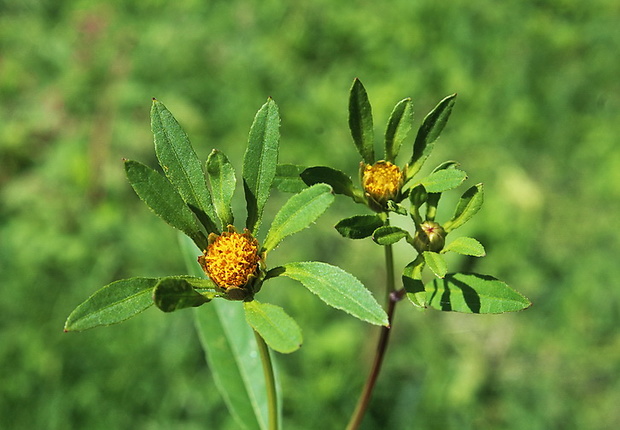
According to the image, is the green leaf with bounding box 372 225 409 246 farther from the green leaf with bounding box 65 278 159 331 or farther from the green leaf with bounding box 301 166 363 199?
the green leaf with bounding box 65 278 159 331

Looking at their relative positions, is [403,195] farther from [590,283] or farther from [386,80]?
[386,80]

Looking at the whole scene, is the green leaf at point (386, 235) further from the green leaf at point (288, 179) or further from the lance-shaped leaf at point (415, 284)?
the green leaf at point (288, 179)

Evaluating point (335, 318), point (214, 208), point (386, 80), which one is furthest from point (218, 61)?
point (214, 208)

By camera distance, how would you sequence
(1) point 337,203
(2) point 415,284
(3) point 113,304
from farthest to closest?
1. (1) point 337,203
2. (2) point 415,284
3. (3) point 113,304

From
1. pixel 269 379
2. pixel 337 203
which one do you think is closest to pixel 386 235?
pixel 269 379

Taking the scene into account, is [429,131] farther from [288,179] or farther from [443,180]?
[288,179]

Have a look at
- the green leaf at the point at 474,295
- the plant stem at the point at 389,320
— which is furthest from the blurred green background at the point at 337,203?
the green leaf at the point at 474,295

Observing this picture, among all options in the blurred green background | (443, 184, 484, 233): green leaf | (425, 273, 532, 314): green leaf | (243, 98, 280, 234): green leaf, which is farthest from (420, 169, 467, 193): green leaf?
the blurred green background
